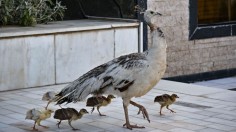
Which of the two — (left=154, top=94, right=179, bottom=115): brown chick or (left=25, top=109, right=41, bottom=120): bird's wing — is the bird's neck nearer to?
(left=154, top=94, right=179, bottom=115): brown chick

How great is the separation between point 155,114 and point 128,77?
125 centimetres

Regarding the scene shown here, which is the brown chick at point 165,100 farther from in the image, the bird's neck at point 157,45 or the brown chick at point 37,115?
the brown chick at point 37,115

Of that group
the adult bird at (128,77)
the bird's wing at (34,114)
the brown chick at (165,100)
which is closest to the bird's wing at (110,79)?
the adult bird at (128,77)

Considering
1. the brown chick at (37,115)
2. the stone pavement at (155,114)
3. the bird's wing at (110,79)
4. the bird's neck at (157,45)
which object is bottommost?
the stone pavement at (155,114)

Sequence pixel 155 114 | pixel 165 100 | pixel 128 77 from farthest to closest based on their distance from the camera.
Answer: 1. pixel 155 114
2. pixel 165 100
3. pixel 128 77

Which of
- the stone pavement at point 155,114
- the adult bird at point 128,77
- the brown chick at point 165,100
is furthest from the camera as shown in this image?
the brown chick at point 165,100

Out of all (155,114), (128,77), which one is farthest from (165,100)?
(128,77)

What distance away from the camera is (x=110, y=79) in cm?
764

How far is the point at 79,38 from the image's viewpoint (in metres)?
11.0

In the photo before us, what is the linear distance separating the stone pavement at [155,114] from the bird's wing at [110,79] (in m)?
0.45

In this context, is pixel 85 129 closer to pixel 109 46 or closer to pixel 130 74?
pixel 130 74

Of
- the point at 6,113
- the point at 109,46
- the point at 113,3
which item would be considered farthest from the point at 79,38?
the point at 6,113

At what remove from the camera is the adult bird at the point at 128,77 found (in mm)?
7582

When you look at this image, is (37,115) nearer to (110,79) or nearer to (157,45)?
(110,79)
